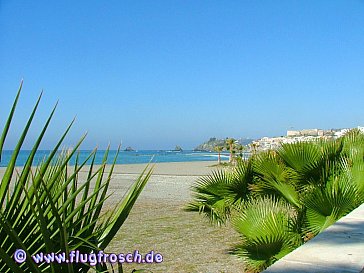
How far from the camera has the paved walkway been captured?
7.61 ft

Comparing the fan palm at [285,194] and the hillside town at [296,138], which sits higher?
the hillside town at [296,138]

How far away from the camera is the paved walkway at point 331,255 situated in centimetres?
232

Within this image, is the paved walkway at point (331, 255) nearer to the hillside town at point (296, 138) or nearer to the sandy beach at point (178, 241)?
the sandy beach at point (178, 241)

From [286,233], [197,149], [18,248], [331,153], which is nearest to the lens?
[18,248]

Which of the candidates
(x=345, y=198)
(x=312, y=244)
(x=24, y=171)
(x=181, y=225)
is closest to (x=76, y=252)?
(x=24, y=171)

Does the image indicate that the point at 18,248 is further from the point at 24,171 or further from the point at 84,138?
the point at 84,138

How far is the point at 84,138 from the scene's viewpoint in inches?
76.2

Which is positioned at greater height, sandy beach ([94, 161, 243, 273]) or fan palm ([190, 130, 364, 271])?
fan palm ([190, 130, 364, 271])

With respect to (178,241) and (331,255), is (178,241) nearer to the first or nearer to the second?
(178,241)

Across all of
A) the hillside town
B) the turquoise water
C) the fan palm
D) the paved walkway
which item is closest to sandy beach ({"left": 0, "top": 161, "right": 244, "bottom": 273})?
the fan palm

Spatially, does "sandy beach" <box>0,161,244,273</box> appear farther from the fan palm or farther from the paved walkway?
the paved walkway

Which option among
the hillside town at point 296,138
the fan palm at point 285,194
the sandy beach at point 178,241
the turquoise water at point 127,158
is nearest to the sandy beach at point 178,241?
the sandy beach at point 178,241

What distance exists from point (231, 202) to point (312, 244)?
288 cm

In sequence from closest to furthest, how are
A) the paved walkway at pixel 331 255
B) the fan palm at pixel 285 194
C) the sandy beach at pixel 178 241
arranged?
1. the paved walkway at pixel 331 255
2. the fan palm at pixel 285 194
3. the sandy beach at pixel 178 241
